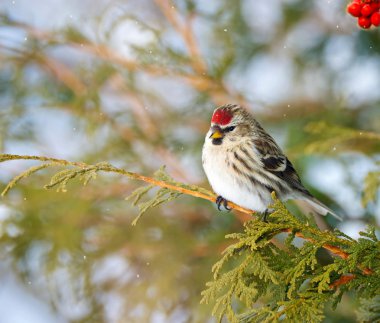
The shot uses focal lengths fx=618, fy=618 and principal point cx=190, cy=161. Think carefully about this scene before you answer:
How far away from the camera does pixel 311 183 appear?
9.30 feet

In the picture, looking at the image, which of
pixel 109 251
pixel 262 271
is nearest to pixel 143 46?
pixel 109 251

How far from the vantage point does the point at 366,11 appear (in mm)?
1551


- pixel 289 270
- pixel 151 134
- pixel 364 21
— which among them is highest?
pixel 364 21

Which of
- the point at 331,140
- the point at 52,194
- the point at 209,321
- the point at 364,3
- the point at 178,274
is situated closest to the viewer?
the point at 364,3

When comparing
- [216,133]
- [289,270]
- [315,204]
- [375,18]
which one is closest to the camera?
[289,270]

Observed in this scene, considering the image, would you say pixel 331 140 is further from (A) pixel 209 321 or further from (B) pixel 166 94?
(B) pixel 166 94

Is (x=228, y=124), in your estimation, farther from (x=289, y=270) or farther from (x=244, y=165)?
(x=289, y=270)

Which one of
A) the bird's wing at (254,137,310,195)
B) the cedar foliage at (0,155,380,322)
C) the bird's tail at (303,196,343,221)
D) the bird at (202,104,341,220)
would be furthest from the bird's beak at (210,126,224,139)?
the cedar foliage at (0,155,380,322)

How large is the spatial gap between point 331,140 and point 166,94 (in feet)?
6.84

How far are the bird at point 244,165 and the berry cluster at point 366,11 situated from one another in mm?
726

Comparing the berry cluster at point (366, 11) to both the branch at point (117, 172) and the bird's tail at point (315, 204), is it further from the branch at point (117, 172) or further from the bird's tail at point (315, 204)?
the bird's tail at point (315, 204)

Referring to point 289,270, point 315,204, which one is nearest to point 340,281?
point 289,270

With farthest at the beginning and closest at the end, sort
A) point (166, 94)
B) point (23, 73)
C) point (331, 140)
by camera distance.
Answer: point (166, 94), point (23, 73), point (331, 140)

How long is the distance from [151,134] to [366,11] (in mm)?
1692
